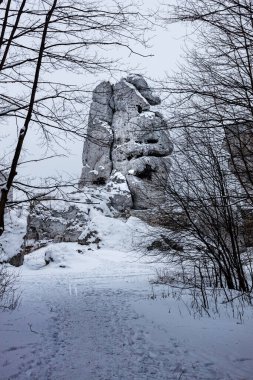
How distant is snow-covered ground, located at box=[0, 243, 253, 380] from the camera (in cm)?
316

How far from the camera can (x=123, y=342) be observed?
4156 millimetres

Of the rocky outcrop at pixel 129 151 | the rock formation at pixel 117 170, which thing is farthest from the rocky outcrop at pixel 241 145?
the rocky outcrop at pixel 129 151

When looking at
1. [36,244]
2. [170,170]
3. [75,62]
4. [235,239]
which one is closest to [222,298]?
[235,239]

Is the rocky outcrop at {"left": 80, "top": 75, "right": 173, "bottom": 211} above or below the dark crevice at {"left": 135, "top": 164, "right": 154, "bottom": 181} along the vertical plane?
above

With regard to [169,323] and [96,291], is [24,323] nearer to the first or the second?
[169,323]

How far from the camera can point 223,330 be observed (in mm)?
4434

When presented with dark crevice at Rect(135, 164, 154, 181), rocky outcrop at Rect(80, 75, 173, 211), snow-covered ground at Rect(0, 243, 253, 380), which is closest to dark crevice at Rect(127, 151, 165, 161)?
rocky outcrop at Rect(80, 75, 173, 211)

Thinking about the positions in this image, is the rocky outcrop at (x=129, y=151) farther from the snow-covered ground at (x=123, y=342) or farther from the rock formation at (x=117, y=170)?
the snow-covered ground at (x=123, y=342)

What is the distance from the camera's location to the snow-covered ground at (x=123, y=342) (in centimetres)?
316

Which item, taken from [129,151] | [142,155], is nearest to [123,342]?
[142,155]

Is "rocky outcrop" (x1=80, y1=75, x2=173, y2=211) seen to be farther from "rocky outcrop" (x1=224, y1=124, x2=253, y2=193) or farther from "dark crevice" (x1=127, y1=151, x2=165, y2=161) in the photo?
"rocky outcrop" (x1=224, y1=124, x2=253, y2=193)

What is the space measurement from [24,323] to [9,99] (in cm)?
341

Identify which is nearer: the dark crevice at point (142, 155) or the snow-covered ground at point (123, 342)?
the snow-covered ground at point (123, 342)

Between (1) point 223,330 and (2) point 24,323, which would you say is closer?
(1) point 223,330
